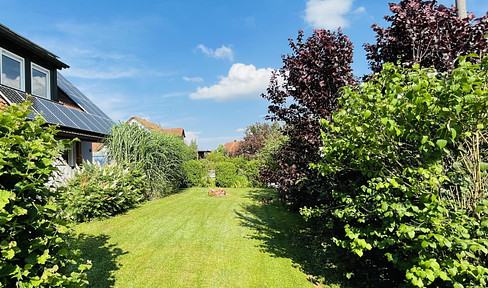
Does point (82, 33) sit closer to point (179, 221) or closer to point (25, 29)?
point (25, 29)

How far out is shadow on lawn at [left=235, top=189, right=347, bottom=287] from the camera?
177 inches

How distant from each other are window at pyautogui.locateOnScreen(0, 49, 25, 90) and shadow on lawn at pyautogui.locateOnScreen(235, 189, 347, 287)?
32.4 feet

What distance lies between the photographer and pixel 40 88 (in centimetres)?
1086

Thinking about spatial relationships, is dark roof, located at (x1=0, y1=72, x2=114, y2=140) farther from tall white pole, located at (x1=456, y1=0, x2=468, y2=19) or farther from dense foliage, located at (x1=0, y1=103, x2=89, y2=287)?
tall white pole, located at (x1=456, y1=0, x2=468, y2=19)

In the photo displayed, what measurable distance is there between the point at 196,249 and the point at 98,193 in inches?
178

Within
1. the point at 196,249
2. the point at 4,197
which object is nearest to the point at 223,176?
the point at 196,249

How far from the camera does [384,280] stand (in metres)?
3.79

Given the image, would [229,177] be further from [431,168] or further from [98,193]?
[431,168]

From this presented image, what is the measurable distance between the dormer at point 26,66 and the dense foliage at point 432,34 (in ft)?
38.1

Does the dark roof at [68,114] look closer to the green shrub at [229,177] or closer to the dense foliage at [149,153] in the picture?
the dense foliage at [149,153]

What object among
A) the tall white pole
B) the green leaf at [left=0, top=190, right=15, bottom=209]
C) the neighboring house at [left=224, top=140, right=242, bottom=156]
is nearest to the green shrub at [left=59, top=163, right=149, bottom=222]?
the green leaf at [left=0, top=190, right=15, bottom=209]

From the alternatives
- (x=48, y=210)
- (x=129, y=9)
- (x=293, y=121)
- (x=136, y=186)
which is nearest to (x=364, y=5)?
(x=293, y=121)

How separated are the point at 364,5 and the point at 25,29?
15659 millimetres

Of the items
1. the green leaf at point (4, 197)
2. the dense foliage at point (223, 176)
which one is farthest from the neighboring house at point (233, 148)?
the green leaf at point (4, 197)
